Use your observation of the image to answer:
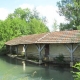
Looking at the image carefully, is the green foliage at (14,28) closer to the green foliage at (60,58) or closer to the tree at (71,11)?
the tree at (71,11)

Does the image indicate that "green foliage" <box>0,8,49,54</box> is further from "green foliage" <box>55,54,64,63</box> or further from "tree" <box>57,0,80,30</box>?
"green foliage" <box>55,54,64,63</box>

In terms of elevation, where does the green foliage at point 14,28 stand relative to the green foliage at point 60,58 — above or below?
above

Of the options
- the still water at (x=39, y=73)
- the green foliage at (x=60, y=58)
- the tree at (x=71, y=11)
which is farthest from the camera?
the tree at (x=71, y=11)

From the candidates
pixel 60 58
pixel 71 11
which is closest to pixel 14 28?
pixel 71 11

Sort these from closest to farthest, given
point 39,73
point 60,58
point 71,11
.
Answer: point 39,73 < point 60,58 < point 71,11

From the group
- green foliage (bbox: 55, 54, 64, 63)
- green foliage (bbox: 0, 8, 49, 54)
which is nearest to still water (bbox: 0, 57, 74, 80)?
green foliage (bbox: 55, 54, 64, 63)

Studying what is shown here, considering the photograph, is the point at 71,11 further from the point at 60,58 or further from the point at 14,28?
the point at 60,58

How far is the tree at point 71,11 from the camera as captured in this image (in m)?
45.6

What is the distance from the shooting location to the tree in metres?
45.6

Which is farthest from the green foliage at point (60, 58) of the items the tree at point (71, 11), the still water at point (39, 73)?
the tree at point (71, 11)

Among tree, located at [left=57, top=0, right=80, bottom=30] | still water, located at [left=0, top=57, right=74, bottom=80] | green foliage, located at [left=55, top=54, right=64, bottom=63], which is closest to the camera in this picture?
still water, located at [left=0, top=57, right=74, bottom=80]

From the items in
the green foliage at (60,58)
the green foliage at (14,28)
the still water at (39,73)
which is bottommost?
the still water at (39,73)

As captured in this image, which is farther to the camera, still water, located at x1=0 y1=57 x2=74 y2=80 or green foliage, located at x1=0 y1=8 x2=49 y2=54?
green foliage, located at x1=0 y1=8 x2=49 y2=54

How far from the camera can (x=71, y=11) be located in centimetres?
4662
